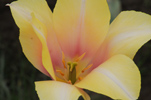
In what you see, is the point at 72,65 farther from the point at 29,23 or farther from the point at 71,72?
the point at 29,23

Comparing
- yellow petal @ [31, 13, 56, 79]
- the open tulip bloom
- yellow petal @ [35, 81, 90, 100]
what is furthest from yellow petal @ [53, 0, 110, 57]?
yellow petal @ [35, 81, 90, 100]

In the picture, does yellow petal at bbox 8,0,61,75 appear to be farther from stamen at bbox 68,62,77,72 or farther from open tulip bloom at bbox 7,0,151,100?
stamen at bbox 68,62,77,72

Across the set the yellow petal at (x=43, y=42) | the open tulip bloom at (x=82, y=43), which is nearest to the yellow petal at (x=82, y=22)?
the open tulip bloom at (x=82, y=43)

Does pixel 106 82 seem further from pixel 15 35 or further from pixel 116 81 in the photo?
pixel 15 35

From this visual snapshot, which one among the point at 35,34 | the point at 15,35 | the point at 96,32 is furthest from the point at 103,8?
the point at 15,35

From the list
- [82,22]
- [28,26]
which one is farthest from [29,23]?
[82,22]

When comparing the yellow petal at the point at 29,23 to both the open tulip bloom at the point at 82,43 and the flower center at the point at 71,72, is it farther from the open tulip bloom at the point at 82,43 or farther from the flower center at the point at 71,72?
the flower center at the point at 71,72
